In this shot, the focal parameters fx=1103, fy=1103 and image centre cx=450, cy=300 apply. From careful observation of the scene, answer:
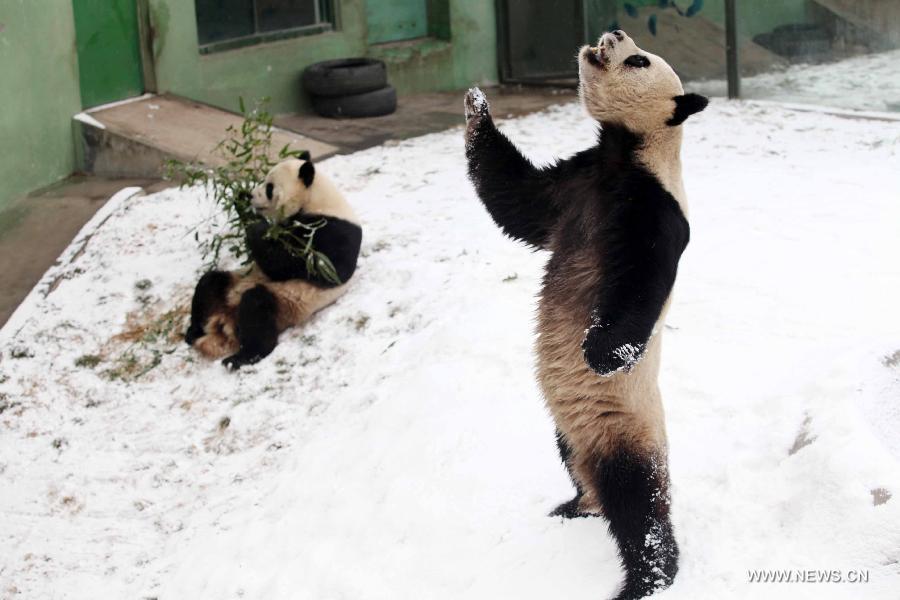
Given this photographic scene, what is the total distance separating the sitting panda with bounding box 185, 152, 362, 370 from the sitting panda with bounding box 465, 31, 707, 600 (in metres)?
2.66

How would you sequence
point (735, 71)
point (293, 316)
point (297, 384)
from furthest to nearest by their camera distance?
point (735, 71) → point (293, 316) → point (297, 384)

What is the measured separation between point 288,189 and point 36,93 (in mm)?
2701

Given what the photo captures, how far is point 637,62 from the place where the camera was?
3066 mm

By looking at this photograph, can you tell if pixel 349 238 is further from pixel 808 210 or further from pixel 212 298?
pixel 808 210

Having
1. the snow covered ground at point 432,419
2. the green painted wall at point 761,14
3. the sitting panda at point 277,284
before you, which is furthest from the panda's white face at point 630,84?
the green painted wall at point 761,14

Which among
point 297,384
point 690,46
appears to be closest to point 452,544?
point 297,384

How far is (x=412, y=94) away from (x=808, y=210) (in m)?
5.35

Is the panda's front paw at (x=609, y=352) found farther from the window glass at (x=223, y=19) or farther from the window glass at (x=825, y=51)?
the window glass at (x=223, y=19)

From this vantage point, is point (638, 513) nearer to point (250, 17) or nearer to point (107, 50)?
point (107, 50)

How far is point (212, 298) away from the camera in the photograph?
5.81 metres

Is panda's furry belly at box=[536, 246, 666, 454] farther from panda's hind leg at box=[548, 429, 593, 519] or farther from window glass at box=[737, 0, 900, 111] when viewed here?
window glass at box=[737, 0, 900, 111]

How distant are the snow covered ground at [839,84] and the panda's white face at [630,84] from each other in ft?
21.2

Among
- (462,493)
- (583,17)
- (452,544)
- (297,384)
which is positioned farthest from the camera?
(583,17)

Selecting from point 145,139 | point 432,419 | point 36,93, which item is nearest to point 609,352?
point 432,419
